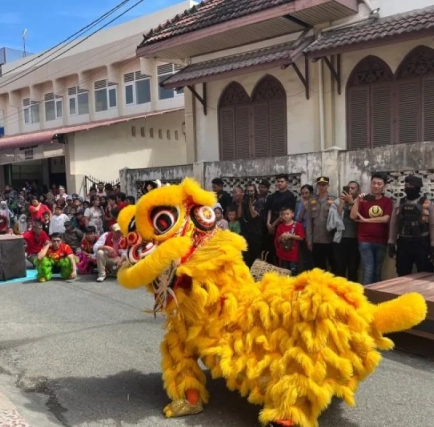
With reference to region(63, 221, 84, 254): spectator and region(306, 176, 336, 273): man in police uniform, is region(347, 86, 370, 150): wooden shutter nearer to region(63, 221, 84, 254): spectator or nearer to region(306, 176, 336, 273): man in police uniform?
region(306, 176, 336, 273): man in police uniform

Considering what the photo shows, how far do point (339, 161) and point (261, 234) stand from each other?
166 cm

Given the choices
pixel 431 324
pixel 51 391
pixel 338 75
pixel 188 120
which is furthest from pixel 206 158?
pixel 51 391

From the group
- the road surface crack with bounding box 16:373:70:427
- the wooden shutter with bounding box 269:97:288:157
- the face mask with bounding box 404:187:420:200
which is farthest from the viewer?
the wooden shutter with bounding box 269:97:288:157

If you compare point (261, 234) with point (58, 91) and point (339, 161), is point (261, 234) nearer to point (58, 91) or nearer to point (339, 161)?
point (339, 161)

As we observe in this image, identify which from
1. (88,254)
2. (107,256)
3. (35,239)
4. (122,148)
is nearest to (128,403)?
(107,256)

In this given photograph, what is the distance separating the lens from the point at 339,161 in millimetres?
7859

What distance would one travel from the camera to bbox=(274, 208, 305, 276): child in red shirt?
7.25m

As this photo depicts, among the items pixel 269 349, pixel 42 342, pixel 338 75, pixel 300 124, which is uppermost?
pixel 338 75

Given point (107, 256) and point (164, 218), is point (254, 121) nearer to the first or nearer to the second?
point (107, 256)

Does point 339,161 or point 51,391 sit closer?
point 51,391

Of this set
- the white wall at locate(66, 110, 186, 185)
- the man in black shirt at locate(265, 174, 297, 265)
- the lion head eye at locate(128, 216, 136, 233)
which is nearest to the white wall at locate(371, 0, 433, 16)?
the man in black shirt at locate(265, 174, 297, 265)

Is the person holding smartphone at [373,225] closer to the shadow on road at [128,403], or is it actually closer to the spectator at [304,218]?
the spectator at [304,218]

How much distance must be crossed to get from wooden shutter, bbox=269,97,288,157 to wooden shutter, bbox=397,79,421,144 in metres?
2.40

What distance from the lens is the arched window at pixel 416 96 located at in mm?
8898
